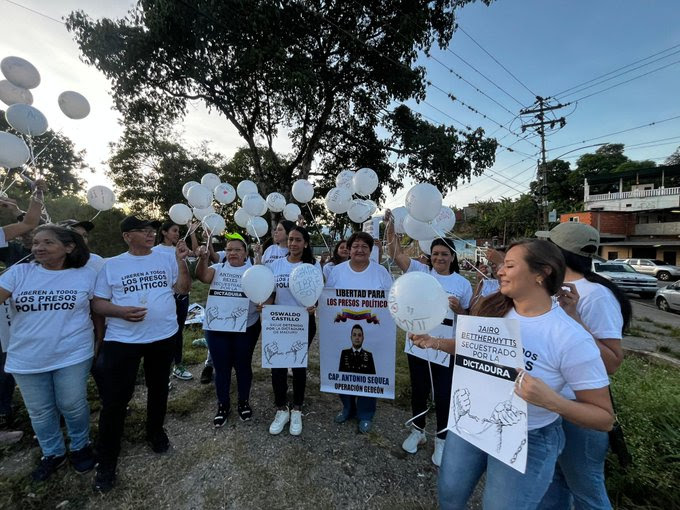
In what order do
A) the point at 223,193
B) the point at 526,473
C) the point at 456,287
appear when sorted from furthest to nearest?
1. the point at 223,193
2. the point at 456,287
3. the point at 526,473

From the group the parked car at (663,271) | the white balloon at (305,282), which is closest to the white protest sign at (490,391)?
the white balloon at (305,282)

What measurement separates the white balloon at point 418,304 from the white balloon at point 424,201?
944 mm

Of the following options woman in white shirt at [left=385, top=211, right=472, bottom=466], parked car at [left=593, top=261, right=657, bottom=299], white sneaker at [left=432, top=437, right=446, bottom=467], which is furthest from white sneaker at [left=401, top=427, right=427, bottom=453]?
parked car at [left=593, top=261, right=657, bottom=299]

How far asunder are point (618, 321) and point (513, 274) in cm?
77

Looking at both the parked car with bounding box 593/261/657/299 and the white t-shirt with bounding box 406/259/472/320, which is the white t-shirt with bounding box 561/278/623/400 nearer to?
the white t-shirt with bounding box 406/259/472/320

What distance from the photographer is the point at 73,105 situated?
11.4 ft

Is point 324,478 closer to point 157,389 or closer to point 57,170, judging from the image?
point 157,389

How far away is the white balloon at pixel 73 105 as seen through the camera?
3.42 meters

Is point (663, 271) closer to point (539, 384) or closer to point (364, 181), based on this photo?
point (364, 181)

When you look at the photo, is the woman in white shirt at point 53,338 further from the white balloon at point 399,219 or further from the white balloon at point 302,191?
the white balloon at point 302,191

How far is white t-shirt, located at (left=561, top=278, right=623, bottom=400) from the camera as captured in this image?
163 centimetres

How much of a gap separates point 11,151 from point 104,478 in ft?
10.1

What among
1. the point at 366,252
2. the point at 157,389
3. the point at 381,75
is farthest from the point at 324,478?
the point at 381,75

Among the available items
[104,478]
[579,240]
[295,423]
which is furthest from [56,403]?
[579,240]
